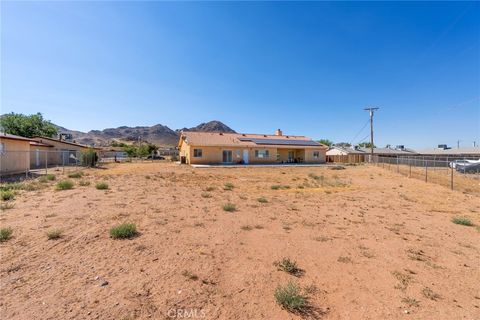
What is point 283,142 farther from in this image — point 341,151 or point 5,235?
point 5,235

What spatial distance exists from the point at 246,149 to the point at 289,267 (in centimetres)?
2885

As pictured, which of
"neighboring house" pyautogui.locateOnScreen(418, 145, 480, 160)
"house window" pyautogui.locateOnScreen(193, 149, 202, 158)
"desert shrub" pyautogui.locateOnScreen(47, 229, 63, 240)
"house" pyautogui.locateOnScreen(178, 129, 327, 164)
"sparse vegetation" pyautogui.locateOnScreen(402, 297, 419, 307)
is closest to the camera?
"sparse vegetation" pyautogui.locateOnScreen(402, 297, 419, 307)

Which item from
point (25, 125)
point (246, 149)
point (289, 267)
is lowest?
point (289, 267)

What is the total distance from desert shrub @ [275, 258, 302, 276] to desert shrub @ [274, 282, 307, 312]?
2.06 feet

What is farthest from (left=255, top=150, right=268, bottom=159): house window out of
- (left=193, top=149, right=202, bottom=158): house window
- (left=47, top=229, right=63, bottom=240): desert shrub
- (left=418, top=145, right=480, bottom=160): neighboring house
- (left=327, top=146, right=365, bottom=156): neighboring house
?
(left=418, top=145, right=480, bottom=160): neighboring house

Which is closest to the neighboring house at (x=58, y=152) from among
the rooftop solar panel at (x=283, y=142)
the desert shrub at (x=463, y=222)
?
the rooftop solar panel at (x=283, y=142)

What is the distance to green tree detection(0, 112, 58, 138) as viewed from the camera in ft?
127

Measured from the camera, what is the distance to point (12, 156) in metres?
16.4

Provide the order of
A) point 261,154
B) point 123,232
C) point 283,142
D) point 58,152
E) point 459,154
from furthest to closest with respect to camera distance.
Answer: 1. point 459,154
2. point 283,142
3. point 261,154
4. point 58,152
5. point 123,232

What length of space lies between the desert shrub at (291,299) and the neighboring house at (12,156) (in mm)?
19098

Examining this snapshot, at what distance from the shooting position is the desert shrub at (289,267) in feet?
12.6

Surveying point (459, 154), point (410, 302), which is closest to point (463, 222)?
point (410, 302)

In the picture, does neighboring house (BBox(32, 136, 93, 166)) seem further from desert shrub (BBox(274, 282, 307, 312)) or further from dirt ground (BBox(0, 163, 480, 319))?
desert shrub (BBox(274, 282, 307, 312))

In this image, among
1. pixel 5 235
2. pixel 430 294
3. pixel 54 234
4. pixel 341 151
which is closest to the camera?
→ pixel 430 294
